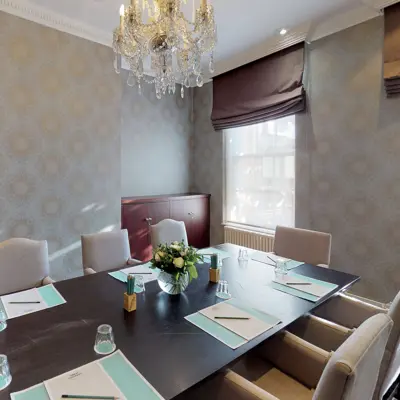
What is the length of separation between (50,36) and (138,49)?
143cm

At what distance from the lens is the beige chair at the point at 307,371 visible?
0.78 metres

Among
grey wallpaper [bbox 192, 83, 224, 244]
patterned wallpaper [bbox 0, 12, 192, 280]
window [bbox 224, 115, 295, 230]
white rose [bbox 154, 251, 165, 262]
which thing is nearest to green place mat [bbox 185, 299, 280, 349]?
white rose [bbox 154, 251, 165, 262]

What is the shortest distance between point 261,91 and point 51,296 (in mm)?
3219

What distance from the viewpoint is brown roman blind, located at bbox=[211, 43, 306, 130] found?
3293 millimetres

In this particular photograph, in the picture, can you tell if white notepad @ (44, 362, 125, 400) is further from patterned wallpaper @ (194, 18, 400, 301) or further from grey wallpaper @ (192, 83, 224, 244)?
grey wallpaper @ (192, 83, 224, 244)

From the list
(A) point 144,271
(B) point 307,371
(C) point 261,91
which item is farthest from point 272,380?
(C) point 261,91

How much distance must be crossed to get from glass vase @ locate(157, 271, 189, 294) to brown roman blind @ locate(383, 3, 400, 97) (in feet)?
8.32

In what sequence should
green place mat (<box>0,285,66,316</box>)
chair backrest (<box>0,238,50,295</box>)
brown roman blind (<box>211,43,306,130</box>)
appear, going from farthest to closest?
brown roman blind (<box>211,43,306,130</box>) → chair backrest (<box>0,238,50,295</box>) → green place mat (<box>0,285,66,316</box>)

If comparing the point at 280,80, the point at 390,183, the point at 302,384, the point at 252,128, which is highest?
the point at 280,80

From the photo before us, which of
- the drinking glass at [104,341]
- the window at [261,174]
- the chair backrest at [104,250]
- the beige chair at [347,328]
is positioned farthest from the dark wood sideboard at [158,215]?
the drinking glass at [104,341]

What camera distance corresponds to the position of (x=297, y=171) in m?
3.45

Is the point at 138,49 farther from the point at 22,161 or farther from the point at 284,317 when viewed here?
the point at 284,317

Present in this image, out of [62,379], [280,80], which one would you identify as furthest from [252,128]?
[62,379]

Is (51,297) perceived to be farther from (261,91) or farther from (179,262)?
(261,91)
